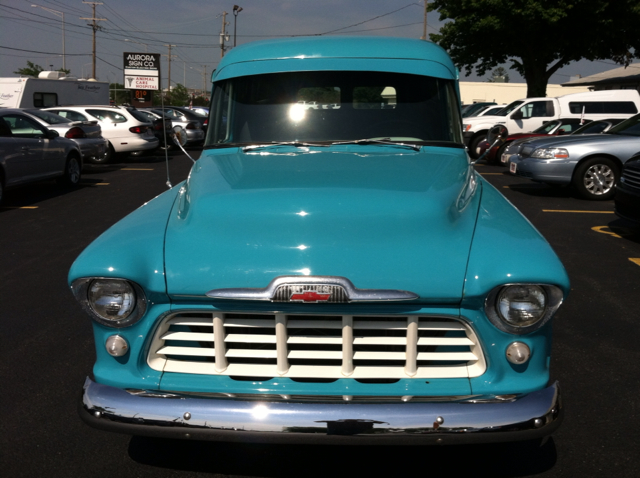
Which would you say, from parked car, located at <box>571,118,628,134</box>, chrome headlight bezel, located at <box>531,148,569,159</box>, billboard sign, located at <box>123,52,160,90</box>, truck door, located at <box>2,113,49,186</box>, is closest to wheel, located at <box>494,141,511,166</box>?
parked car, located at <box>571,118,628,134</box>

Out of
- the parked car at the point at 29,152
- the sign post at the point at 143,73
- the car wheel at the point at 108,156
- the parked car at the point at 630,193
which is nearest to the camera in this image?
the sign post at the point at 143,73

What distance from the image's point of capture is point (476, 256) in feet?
8.36

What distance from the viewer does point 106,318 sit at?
103 inches

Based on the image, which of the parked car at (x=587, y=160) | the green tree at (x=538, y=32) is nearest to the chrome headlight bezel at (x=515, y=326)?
the parked car at (x=587, y=160)

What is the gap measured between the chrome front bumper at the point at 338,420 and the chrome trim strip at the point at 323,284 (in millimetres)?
384

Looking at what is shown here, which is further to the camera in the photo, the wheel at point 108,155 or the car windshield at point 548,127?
the wheel at point 108,155

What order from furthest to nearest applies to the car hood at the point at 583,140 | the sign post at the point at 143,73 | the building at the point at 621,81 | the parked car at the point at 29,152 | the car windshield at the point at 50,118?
the building at the point at 621,81 < the car windshield at the point at 50,118 < the car hood at the point at 583,140 < the parked car at the point at 29,152 < the sign post at the point at 143,73

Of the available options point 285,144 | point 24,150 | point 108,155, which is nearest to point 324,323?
point 285,144

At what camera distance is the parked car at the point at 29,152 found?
10508mm

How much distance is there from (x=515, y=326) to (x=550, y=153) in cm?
966

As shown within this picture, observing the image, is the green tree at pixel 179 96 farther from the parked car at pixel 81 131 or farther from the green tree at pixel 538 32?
the parked car at pixel 81 131

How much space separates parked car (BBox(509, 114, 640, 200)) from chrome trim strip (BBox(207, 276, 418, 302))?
9.80 m

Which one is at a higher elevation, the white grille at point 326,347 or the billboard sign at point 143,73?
Result: the billboard sign at point 143,73

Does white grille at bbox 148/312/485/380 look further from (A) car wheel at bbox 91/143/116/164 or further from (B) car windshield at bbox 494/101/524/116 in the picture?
(B) car windshield at bbox 494/101/524/116
